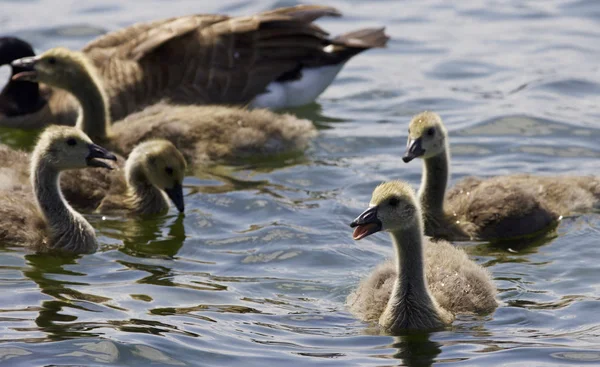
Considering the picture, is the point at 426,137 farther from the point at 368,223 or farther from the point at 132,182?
the point at 132,182

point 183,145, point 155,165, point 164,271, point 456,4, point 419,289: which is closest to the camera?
A: point 419,289

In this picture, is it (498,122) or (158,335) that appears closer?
(158,335)

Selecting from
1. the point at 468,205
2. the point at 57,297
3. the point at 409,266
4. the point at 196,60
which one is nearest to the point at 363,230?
the point at 409,266

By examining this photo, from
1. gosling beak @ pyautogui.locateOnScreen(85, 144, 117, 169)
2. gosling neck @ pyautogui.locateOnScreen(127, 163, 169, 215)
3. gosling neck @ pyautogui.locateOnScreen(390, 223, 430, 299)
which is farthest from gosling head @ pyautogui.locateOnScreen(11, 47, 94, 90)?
gosling neck @ pyautogui.locateOnScreen(390, 223, 430, 299)

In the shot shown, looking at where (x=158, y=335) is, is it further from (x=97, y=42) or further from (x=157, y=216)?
(x=97, y=42)

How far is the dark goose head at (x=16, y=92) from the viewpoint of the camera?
48.8 ft

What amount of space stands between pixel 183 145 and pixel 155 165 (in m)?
1.52

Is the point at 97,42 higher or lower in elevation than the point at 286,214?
higher

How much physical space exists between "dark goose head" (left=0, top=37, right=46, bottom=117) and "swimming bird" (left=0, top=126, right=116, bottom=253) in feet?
14.0

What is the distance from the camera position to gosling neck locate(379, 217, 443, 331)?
28.9ft

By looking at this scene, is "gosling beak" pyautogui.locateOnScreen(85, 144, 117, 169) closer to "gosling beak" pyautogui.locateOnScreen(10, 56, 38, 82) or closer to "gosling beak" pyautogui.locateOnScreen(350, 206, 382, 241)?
"gosling beak" pyautogui.locateOnScreen(350, 206, 382, 241)

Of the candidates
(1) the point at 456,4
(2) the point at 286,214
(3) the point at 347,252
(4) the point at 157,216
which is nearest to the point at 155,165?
(4) the point at 157,216

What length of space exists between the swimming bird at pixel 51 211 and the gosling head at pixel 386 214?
9.32 ft

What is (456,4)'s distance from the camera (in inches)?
797
